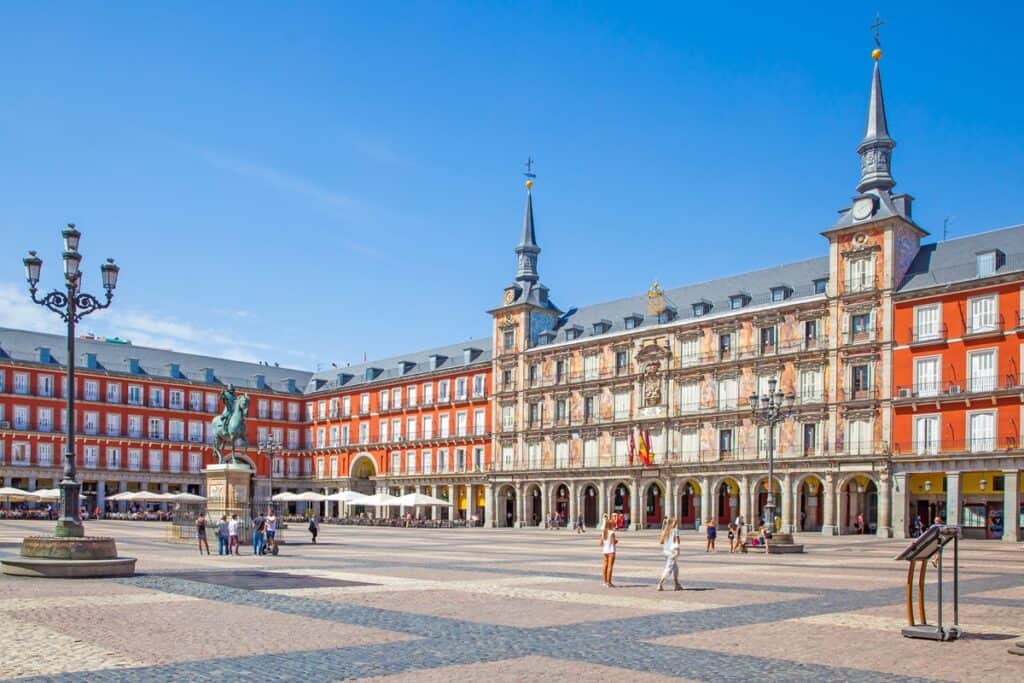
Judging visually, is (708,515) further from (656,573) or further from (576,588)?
(576,588)

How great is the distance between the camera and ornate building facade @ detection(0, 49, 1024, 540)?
162 feet

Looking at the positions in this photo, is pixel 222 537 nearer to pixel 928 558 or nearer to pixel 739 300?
pixel 928 558

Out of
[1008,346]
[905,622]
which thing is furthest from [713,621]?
[1008,346]

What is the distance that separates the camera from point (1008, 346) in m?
47.1

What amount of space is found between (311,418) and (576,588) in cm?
7799

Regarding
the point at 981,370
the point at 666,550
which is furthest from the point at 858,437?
the point at 666,550

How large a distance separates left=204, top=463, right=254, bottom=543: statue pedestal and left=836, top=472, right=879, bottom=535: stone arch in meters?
31.6

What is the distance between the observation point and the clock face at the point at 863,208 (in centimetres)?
5353

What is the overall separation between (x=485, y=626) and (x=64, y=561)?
10349mm

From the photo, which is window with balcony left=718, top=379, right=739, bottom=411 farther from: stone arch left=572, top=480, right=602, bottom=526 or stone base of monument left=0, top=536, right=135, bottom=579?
stone base of monument left=0, top=536, right=135, bottom=579

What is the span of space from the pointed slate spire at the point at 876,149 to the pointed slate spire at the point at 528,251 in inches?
1077

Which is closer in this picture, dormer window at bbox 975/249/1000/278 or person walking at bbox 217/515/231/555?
person walking at bbox 217/515/231/555

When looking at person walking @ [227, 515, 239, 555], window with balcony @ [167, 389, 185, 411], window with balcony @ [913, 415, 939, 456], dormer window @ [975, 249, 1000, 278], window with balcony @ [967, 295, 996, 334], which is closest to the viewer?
person walking @ [227, 515, 239, 555]

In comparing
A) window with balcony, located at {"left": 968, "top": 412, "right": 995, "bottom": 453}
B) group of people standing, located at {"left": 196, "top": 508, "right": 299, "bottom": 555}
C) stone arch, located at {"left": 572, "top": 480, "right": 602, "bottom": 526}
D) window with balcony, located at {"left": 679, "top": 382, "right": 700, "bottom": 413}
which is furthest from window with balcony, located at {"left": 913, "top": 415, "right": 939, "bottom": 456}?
group of people standing, located at {"left": 196, "top": 508, "right": 299, "bottom": 555}
